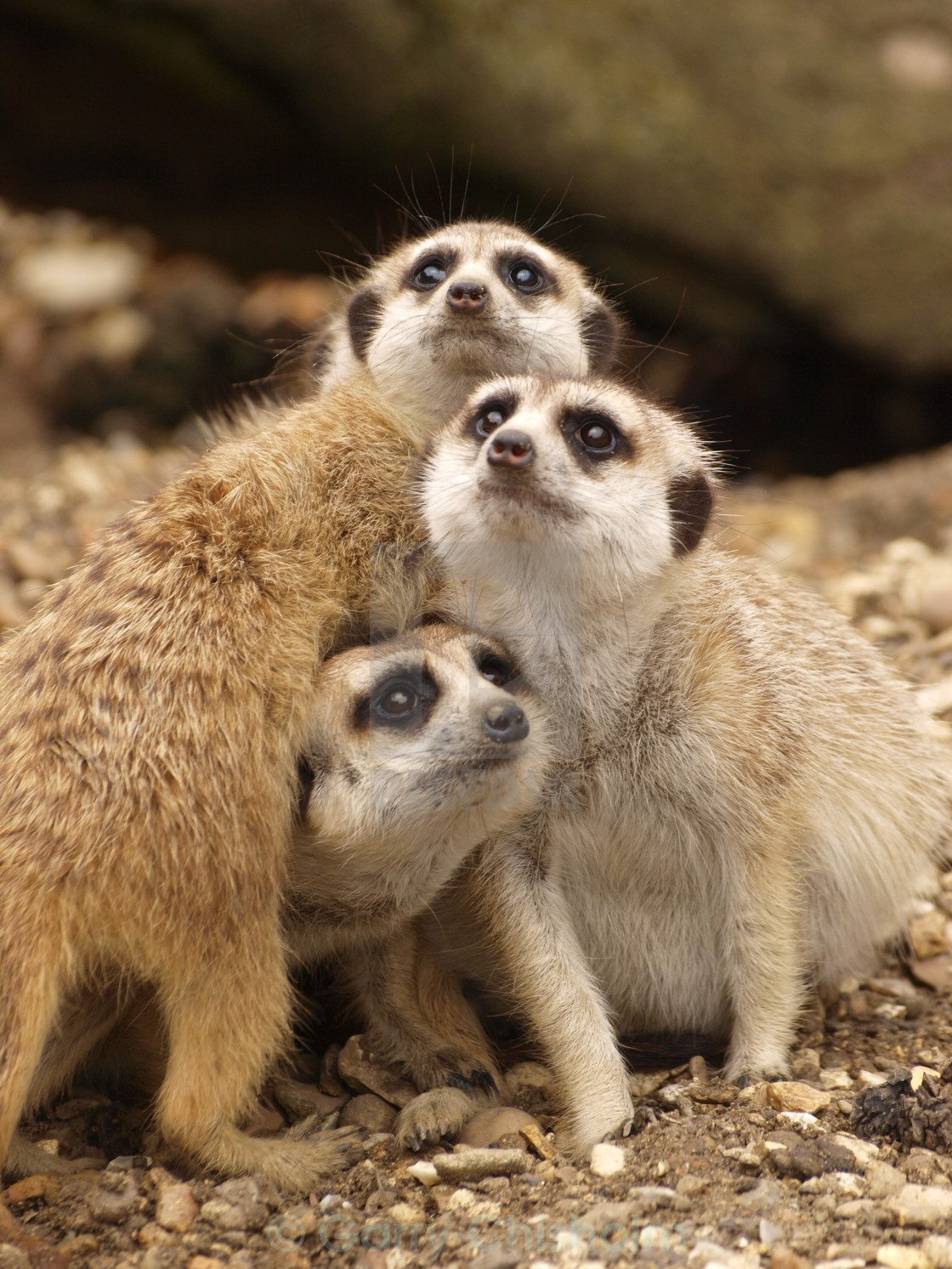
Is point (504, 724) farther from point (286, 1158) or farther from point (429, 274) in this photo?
point (429, 274)

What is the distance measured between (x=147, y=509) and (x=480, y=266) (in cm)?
123

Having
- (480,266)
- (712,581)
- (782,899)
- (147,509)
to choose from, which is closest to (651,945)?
(782,899)

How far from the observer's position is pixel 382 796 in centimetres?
255

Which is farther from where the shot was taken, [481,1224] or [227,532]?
[227,532]

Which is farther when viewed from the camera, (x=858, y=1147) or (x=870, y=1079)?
(x=870, y=1079)

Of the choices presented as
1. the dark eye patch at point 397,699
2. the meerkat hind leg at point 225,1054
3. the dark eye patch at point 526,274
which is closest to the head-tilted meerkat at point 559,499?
the dark eye patch at point 397,699

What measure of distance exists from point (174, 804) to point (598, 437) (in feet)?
3.81

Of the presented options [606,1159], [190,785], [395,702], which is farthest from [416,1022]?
[190,785]

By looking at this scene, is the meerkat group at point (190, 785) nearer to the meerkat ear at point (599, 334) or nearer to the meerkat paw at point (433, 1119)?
the meerkat paw at point (433, 1119)

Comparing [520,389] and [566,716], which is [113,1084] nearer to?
[566,716]

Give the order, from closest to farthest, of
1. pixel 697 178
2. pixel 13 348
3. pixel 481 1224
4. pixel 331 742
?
pixel 481 1224
pixel 331 742
pixel 697 178
pixel 13 348

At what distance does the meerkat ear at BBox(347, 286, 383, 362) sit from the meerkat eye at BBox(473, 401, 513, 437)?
2.74ft

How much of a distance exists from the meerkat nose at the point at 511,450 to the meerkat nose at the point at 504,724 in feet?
1.54

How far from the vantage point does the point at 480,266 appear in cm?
367
